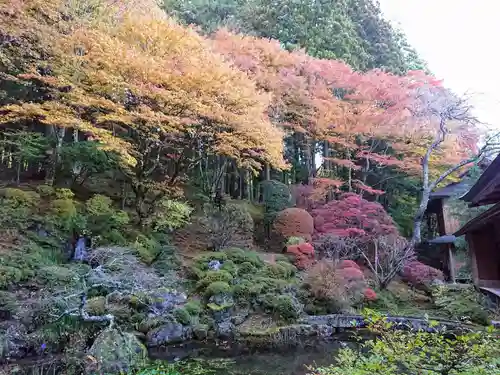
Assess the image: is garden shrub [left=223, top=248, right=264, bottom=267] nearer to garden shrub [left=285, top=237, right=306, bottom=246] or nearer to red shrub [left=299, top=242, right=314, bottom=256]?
red shrub [left=299, top=242, right=314, bottom=256]

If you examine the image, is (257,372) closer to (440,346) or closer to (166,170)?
(440,346)

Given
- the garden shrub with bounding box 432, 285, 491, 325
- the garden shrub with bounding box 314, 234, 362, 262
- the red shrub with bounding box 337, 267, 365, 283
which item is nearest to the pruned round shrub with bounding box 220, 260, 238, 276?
the red shrub with bounding box 337, 267, 365, 283

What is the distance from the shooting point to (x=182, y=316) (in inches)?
342

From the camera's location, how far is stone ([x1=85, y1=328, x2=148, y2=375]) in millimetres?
5602

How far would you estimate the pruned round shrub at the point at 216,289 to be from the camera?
31.8 feet

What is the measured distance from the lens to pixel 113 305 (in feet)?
26.8

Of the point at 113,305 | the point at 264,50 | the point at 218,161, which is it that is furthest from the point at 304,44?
the point at 113,305

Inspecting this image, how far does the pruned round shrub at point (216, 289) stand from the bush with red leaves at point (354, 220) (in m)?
5.15

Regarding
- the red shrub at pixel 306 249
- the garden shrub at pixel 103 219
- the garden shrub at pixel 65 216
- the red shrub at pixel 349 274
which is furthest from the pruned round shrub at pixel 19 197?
the red shrub at pixel 349 274

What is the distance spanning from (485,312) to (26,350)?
11.0 meters

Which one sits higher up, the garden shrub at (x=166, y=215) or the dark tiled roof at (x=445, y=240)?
the garden shrub at (x=166, y=215)

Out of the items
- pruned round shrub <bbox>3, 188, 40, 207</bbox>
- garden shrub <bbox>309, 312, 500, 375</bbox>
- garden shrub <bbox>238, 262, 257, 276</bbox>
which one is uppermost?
pruned round shrub <bbox>3, 188, 40, 207</bbox>

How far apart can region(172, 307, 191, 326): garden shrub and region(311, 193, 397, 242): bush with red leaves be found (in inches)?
259

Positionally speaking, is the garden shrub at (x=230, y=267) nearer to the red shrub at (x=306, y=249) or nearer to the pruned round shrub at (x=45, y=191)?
the red shrub at (x=306, y=249)
